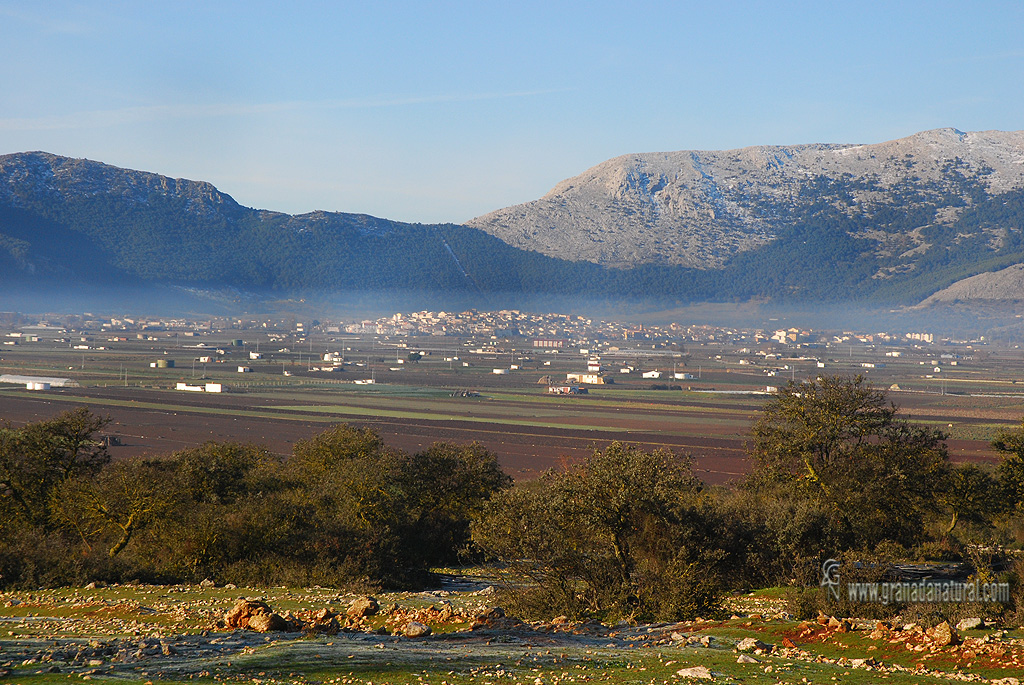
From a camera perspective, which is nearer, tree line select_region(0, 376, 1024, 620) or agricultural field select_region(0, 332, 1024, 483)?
tree line select_region(0, 376, 1024, 620)

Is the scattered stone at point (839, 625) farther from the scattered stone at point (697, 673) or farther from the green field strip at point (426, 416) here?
the green field strip at point (426, 416)

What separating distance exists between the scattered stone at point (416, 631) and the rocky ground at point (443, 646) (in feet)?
0.07

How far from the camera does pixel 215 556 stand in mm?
21562

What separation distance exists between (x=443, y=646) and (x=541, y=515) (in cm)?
527

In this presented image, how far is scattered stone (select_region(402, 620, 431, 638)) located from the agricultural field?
28.0ft

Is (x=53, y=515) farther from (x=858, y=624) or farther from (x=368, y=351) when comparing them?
(x=368, y=351)

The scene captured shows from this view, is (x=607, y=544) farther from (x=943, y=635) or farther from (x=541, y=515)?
(x=943, y=635)

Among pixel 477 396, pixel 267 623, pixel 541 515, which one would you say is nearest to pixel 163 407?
pixel 477 396

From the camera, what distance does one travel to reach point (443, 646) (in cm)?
1305

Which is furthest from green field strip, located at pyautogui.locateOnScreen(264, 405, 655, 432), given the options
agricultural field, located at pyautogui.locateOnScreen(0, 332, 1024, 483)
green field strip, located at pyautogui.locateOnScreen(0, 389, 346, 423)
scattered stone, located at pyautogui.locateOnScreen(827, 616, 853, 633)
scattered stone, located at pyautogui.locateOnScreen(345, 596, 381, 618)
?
scattered stone, located at pyautogui.locateOnScreen(827, 616, 853, 633)

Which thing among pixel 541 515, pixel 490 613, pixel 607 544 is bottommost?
pixel 490 613

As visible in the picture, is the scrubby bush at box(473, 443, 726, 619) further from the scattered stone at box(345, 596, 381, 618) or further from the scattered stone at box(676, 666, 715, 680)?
the scattered stone at box(676, 666, 715, 680)

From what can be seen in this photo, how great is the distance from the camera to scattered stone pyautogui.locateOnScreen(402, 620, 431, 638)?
13.8 metres

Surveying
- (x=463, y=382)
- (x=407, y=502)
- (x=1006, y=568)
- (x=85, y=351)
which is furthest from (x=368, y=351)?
(x=1006, y=568)
